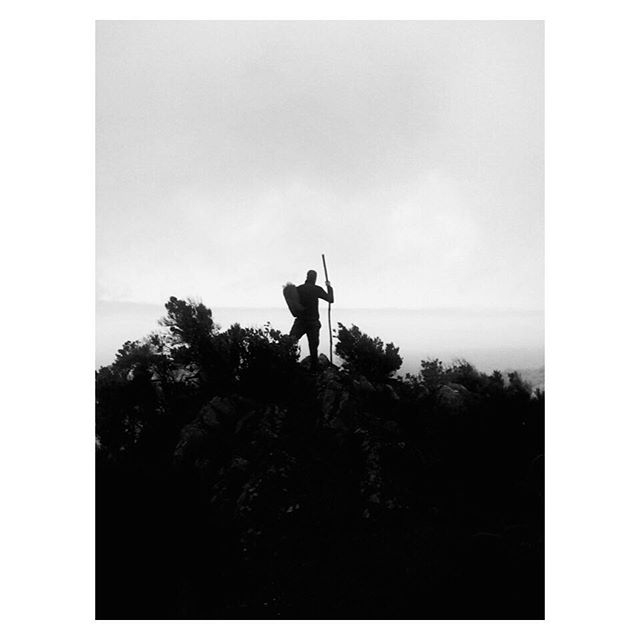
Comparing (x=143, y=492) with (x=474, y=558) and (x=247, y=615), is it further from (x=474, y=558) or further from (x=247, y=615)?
(x=474, y=558)

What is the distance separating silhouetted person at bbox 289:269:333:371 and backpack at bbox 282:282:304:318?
6cm

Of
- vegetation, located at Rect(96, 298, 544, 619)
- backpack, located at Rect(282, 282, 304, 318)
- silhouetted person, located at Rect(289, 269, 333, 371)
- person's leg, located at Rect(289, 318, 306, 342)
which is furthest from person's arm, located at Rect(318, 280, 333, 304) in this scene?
vegetation, located at Rect(96, 298, 544, 619)

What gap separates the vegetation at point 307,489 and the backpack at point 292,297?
716mm

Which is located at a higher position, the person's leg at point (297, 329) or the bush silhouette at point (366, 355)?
the person's leg at point (297, 329)

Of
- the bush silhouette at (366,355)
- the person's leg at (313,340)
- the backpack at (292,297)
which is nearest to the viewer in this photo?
the bush silhouette at (366,355)

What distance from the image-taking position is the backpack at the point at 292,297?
289 inches

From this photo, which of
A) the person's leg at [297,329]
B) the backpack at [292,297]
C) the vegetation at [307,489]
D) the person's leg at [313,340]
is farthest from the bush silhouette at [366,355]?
the backpack at [292,297]

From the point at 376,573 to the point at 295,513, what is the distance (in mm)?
1043

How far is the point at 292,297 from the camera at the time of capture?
7.33 metres

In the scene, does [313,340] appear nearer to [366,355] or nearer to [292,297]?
[292,297]

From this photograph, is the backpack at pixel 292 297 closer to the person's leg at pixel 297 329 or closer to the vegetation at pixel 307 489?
the person's leg at pixel 297 329

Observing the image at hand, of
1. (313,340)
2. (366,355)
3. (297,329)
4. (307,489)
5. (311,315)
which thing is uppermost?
(311,315)

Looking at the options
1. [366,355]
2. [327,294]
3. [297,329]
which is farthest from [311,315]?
[366,355]

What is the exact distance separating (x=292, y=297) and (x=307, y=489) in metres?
2.91
